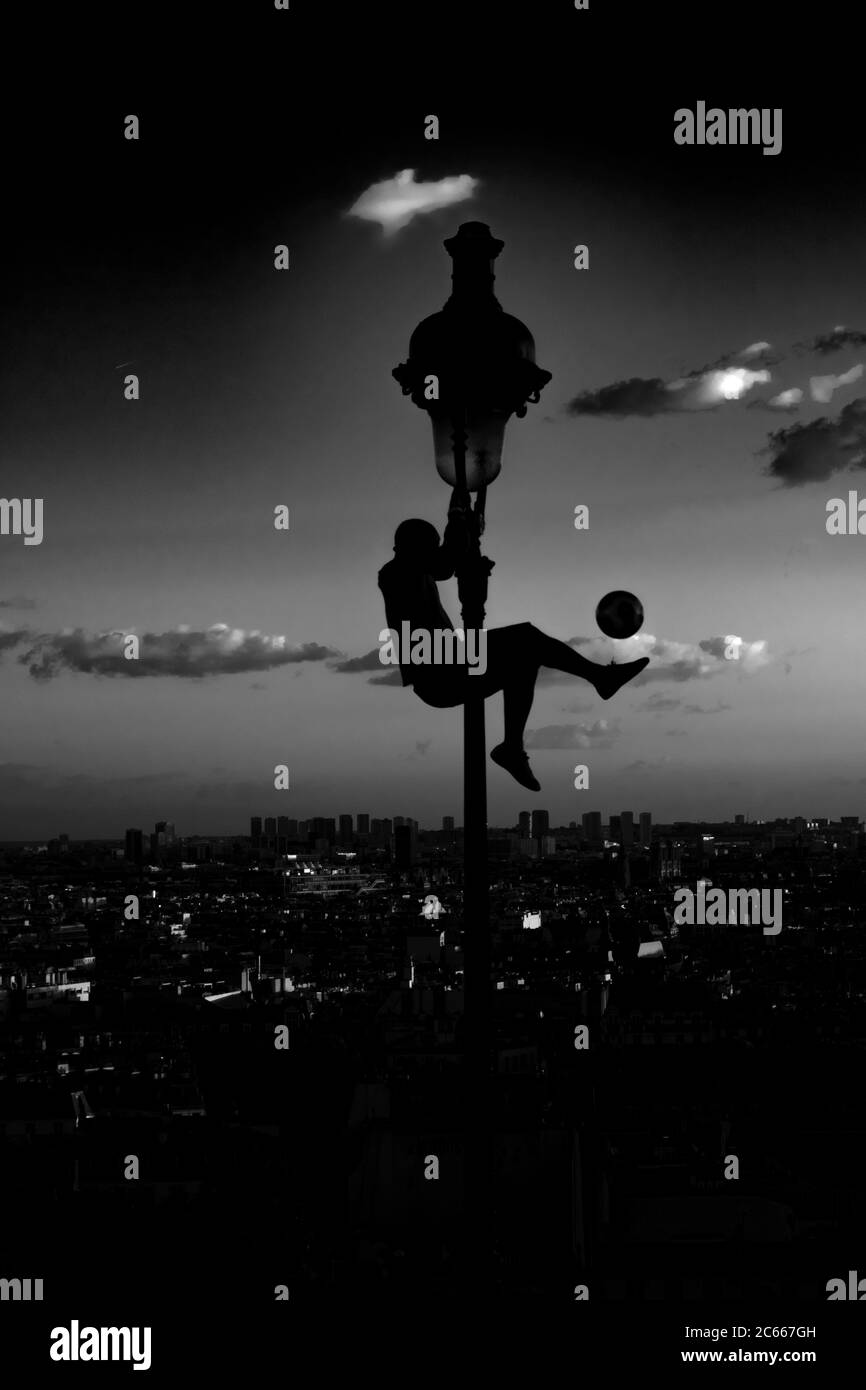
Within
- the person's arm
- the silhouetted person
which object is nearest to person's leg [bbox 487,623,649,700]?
the silhouetted person

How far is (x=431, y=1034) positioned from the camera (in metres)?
35.8

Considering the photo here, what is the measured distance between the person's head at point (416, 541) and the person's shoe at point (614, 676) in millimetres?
Result: 423

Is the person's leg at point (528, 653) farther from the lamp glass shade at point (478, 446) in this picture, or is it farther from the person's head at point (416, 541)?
the lamp glass shade at point (478, 446)

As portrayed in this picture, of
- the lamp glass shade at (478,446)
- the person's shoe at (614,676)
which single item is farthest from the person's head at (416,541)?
the person's shoe at (614,676)

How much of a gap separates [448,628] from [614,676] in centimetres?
40

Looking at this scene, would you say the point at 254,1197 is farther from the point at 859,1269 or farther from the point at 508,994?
the point at 508,994

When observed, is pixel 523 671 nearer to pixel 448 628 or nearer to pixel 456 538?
pixel 448 628

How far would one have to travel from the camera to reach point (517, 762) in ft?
9.39

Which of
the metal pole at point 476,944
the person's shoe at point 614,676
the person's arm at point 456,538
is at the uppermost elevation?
the person's arm at point 456,538

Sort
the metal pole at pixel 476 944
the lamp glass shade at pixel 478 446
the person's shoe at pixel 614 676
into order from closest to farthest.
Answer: the metal pole at pixel 476 944 < the lamp glass shade at pixel 478 446 < the person's shoe at pixel 614 676

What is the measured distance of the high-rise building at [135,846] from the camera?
219ft

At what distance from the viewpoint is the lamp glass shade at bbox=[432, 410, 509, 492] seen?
2.70 meters

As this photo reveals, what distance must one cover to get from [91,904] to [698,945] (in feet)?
83.5

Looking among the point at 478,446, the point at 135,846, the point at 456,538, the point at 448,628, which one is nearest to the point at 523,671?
the point at 448,628
